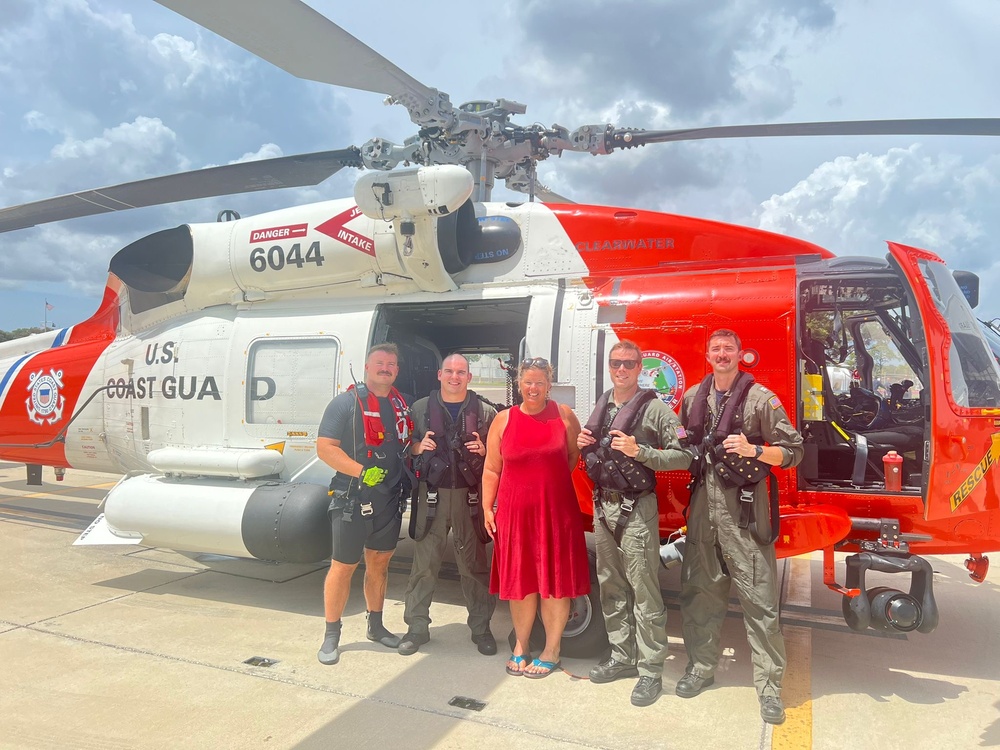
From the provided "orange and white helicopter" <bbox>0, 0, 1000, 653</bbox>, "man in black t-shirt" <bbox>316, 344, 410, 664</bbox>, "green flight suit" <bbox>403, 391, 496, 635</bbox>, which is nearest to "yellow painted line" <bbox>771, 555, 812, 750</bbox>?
"orange and white helicopter" <bbox>0, 0, 1000, 653</bbox>

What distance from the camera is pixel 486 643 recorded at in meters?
4.25

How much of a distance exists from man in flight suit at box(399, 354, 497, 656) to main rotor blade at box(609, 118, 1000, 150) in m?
2.71

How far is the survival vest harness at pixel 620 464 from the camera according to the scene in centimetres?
361

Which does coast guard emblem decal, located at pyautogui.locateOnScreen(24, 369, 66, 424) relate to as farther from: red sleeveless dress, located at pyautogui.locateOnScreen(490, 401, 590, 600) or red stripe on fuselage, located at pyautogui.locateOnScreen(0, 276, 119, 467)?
red sleeveless dress, located at pyautogui.locateOnScreen(490, 401, 590, 600)

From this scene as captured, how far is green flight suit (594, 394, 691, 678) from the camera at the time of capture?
3625 millimetres

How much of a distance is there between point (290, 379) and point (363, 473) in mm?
1607

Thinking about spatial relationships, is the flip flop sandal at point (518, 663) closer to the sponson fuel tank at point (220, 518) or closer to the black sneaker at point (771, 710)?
the black sneaker at point (771, 710)

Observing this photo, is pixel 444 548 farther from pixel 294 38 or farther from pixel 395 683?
pixel 294 38

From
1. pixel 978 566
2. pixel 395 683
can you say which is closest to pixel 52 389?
pixel 395 683

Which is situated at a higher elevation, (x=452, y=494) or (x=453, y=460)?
(x=453, y=460)

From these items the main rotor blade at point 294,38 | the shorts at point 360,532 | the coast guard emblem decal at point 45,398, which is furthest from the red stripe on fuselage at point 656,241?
the coast guard emblem decal at point 45,398

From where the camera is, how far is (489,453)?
3945 millimetres

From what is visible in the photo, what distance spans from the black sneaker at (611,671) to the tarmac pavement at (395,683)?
48 millimetres

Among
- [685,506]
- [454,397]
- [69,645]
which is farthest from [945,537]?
[69,645]
